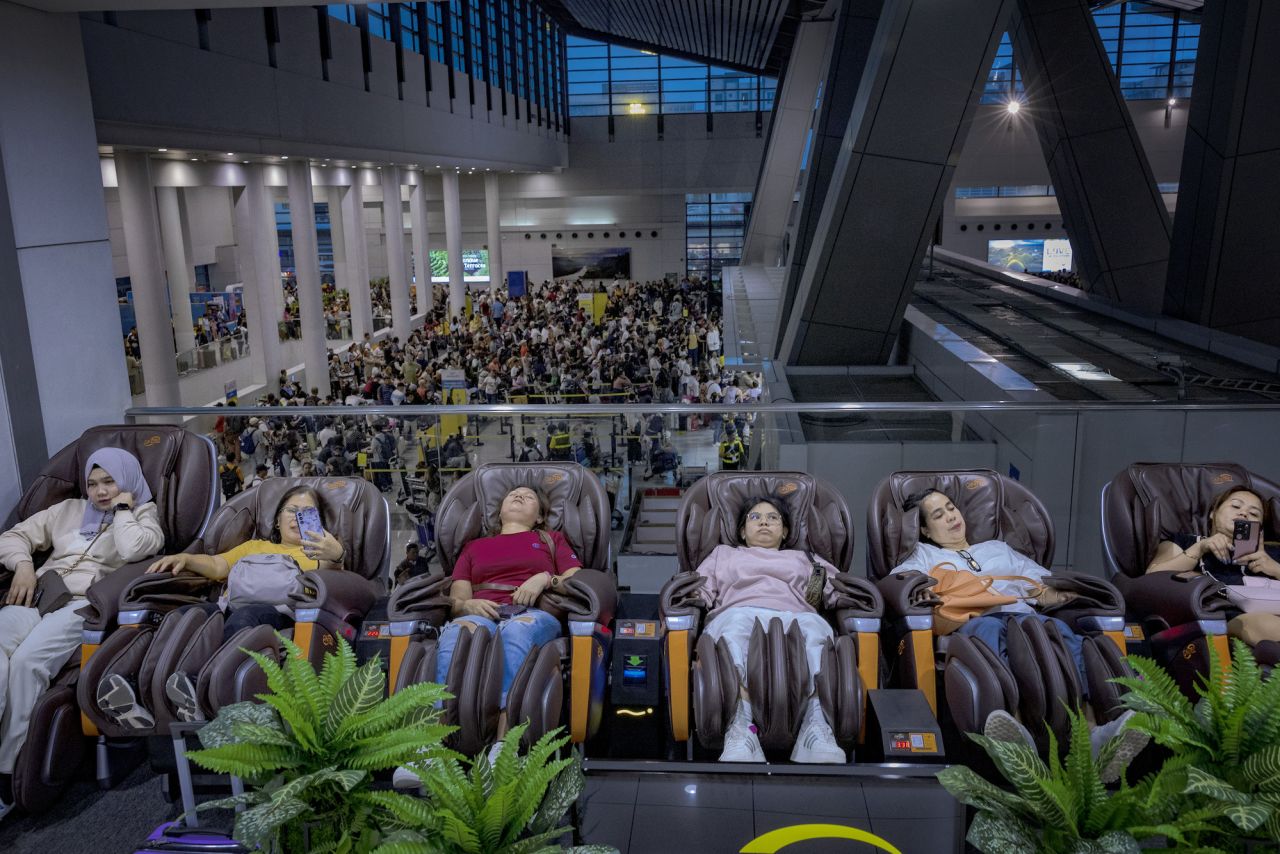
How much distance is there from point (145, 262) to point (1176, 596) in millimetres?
12888

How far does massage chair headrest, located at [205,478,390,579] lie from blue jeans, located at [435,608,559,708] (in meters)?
0.79

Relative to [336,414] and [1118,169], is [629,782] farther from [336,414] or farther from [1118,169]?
[1118,169]

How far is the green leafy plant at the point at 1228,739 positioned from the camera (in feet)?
7.25

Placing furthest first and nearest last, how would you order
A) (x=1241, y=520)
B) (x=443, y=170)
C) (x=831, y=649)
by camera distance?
(x=443, y=170) → (x=1241, y=520) → (x=831, y=649)

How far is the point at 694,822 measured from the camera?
2941mm

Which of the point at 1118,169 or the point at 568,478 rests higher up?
the point at 1118,169

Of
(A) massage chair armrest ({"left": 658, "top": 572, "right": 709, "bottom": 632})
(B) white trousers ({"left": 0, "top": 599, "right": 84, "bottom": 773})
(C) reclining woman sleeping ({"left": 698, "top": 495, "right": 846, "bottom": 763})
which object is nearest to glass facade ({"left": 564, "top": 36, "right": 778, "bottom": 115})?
(C) reclining woman sleeping ({"left": 698, "top": 495, "right": 846, "bottom": 763})

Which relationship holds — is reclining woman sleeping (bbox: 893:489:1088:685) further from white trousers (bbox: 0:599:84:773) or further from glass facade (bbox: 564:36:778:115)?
glass facade (bbox: 564:36:778:115)

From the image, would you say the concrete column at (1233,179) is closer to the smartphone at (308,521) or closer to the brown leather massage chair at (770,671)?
the brown leather massage chair at (770,671)

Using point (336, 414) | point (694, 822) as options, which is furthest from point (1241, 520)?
point (336, 414)

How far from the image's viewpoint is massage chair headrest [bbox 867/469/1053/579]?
14.5 ft

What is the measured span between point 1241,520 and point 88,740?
4.81 metres

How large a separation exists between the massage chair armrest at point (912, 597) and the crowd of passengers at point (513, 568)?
0.65 feet

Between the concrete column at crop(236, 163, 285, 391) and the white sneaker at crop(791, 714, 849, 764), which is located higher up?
the concrete column at crop(236, 163, 285, 391)
